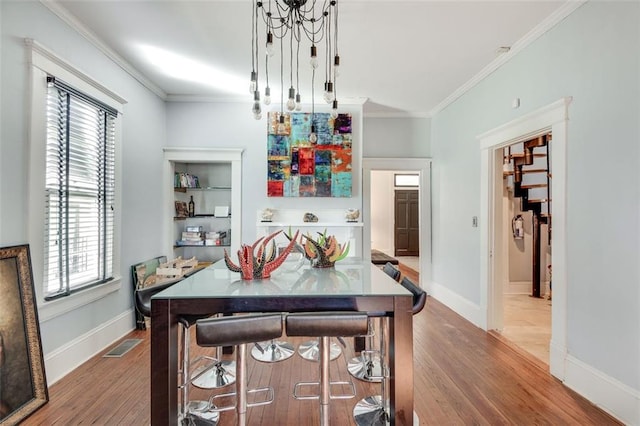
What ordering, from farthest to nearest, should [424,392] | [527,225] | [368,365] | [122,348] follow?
1. [527,225]
2. [122,348]
3. [368,365]
4. [424,392]

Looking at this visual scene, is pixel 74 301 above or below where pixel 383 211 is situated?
below

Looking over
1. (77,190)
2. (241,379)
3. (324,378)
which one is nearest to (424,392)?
(324,378)

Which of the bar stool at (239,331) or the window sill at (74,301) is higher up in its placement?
the bar stool at (239,331)

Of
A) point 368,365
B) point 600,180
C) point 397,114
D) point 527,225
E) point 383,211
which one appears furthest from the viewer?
point 383,211

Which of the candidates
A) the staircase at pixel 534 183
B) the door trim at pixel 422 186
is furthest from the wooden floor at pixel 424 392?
the staircase at pixel 534 183

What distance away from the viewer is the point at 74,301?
2.66m

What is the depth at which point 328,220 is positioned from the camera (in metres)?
Result: 4.55

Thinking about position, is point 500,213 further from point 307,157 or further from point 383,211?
point 383,211

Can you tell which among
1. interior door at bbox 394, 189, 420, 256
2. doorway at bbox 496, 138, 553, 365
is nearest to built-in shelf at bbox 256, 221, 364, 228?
doorway at bbox 496, 138, 553, 365

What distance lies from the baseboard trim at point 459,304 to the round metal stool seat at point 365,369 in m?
1.60

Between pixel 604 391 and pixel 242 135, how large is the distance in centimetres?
433

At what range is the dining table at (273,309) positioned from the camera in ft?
5.70

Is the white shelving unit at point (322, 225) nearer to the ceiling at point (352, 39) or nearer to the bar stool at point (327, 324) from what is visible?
the ceiling at point (352, 39)

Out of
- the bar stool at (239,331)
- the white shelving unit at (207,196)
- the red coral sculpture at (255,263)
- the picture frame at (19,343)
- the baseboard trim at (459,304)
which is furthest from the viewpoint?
the white shelving unit at (207,196)
